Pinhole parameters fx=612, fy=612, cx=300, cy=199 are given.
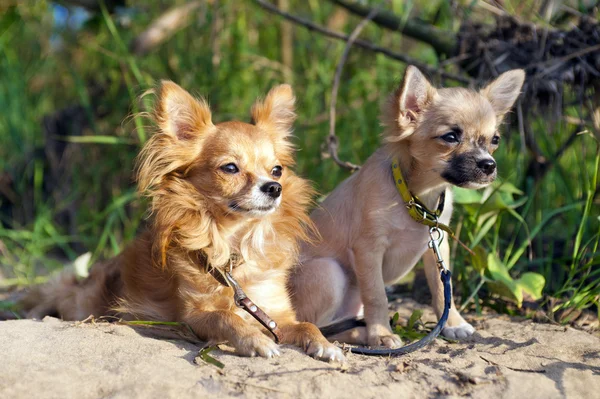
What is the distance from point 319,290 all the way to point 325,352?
24.1 inches

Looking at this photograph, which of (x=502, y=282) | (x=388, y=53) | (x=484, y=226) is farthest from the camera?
(x=388, y=53)

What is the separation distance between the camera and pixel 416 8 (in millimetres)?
6508

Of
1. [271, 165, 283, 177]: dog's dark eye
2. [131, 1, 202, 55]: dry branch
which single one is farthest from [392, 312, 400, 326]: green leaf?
[131, 1, 202, 55]: dry branch

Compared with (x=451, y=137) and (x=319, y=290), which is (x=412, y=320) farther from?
(x=451, y=137)

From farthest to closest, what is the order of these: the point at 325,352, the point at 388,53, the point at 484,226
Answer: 1. the point at 388,53
2. the point at 484,226
3. the point at 325,352

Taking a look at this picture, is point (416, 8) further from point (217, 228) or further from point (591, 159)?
point (217, 228)

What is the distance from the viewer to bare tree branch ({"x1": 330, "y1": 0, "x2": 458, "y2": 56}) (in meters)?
4.85

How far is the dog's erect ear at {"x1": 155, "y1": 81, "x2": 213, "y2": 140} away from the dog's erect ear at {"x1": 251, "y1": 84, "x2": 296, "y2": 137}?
333 millimetres

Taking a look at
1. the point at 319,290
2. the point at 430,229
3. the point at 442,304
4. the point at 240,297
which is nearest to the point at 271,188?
the point at 240,297

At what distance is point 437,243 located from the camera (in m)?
3.30

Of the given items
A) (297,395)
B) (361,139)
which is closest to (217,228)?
(297,395)

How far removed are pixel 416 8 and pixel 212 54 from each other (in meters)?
2.29

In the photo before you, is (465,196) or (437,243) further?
(465,196)

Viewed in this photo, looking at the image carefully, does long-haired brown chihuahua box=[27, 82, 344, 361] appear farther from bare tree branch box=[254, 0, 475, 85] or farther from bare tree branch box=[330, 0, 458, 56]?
bare tree branch box=[330, 0, 458, 56]
